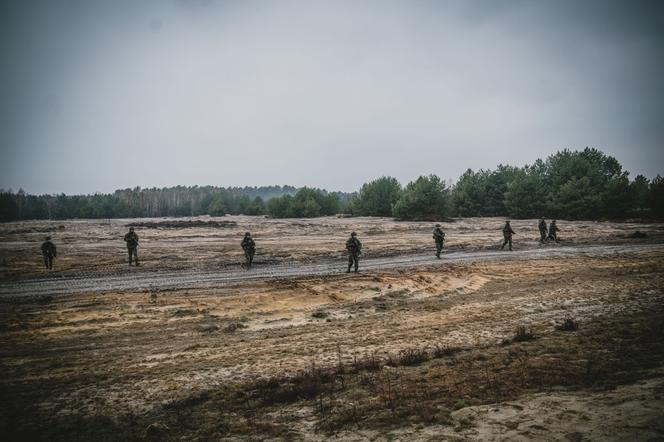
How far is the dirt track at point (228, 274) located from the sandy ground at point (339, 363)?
129 cm

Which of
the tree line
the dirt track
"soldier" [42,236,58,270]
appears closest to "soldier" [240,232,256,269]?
the dirt track

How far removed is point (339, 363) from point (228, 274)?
1244 centimetres

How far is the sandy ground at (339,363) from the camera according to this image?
5.31 m

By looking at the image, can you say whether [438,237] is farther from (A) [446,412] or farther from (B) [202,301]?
(A) [446,412]

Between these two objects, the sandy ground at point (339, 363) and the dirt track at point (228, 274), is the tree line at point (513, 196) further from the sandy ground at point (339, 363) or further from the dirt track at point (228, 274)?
the sandy ground at point (339, 363)

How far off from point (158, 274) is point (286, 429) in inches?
629

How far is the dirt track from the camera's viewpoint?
50.9ft

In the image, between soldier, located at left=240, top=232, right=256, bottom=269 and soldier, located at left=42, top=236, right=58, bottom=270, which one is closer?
soldier, located at left=42, top=236, right=58, bottom=270

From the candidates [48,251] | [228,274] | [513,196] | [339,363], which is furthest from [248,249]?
[513,196]

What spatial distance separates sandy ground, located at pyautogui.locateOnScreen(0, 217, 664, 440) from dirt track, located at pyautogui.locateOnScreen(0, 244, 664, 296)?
4.24ft

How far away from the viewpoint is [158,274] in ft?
61.9

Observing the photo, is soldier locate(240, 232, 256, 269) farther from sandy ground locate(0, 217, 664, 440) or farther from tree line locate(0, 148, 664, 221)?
tree line locate(0, 148, 664, 221)

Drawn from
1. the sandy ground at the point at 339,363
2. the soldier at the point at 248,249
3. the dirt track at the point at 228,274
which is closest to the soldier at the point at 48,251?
the dirt track at the point at 228,274

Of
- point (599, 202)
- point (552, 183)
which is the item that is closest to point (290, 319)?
point (599, 202)
